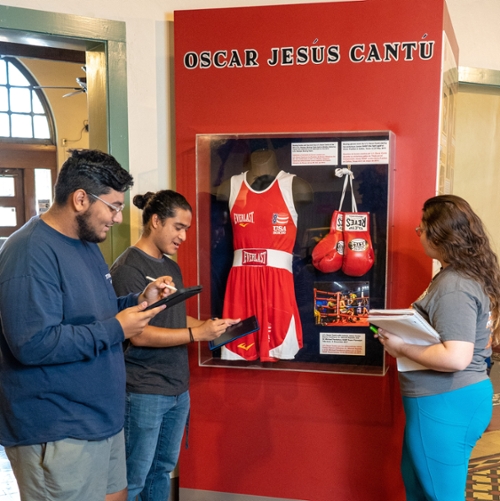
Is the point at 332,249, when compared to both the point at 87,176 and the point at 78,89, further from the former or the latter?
the point at 78,89

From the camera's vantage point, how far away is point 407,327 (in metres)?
2.08

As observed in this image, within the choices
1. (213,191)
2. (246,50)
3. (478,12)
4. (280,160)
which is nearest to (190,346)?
(213,191)

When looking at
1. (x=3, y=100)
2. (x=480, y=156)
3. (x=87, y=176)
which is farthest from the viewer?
(x=3, y=100)

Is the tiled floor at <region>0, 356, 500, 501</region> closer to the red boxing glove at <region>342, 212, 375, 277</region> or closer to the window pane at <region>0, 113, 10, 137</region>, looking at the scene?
the red boxing glove at <region>342, 212, 375, 277</region>

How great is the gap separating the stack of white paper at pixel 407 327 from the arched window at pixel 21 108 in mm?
9515

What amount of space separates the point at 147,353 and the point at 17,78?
9.40m

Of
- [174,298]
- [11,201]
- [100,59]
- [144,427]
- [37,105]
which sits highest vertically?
[37,105]

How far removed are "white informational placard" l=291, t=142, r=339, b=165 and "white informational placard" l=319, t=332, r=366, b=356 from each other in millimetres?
846

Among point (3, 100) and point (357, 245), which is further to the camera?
point (3, 100)

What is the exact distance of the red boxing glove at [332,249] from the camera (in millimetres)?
2707

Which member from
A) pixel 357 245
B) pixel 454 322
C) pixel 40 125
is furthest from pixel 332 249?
pixel 40 125

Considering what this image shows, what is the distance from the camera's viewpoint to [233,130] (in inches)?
112

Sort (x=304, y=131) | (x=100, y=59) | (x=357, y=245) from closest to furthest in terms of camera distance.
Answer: (x=357, y=245)
(x=304, y=131)
(x=100, y=59)

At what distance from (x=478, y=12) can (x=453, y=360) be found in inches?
108
